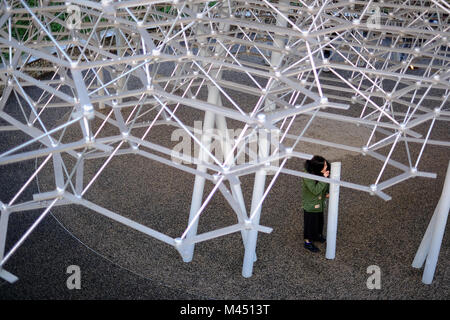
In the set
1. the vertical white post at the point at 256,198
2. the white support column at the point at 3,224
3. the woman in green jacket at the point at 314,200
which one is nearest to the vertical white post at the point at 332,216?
the woman in green jacket at the point at 314,200

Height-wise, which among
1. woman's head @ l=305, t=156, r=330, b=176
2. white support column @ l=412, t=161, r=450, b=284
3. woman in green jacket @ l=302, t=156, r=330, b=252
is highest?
woman's head @ l=305, t=156, r=330, b=176

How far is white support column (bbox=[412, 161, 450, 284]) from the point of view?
762 centimetres

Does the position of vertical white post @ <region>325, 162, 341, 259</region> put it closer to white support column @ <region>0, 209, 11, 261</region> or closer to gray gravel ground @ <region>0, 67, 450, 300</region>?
gray gravel ground @ <region>0, 67, 450, 300</region>

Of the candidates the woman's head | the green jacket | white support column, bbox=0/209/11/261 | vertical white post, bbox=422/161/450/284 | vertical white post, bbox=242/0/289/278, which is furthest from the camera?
the green jacket

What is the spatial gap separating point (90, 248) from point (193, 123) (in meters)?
7.02

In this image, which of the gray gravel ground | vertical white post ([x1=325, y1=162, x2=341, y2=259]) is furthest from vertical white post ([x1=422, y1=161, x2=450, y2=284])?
vertical white post ([x1=325, y1=162, x2=341, y2=259])

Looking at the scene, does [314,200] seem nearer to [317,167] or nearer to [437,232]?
[317,167]

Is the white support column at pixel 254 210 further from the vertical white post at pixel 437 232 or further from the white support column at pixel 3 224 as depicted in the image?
the white support column at pixel 3 224

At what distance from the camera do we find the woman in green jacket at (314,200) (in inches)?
314

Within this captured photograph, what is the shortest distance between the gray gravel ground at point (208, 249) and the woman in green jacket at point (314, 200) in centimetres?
26

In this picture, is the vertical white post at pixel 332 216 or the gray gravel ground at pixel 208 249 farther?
the vertical white post at pixel 332 216

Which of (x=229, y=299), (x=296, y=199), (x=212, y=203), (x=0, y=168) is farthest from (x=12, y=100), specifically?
(x=229, y=299)

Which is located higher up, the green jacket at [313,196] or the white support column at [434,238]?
the green jacket at [313,196]

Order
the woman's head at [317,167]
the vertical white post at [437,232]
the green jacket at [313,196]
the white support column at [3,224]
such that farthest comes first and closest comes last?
the green jacket at [313,196] → the woman's head at [317,167] → the vertical white post at [437,232] → the white support column at [3,224]
